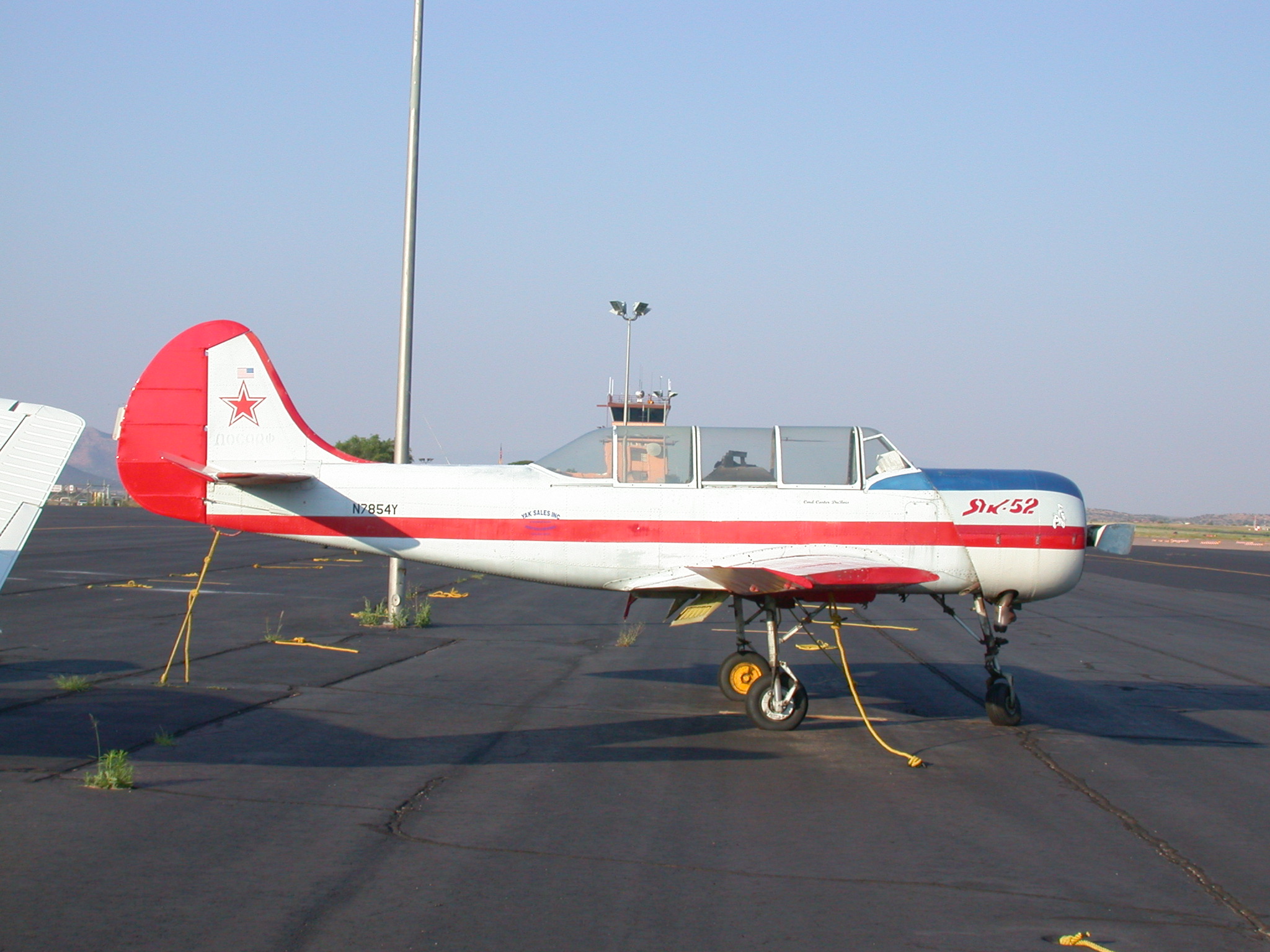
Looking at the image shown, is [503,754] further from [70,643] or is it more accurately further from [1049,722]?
[70,643]

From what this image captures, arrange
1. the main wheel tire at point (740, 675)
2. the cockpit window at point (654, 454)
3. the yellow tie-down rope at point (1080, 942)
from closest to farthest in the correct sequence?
the yellow tie-down rope at point (1080, 942), the cockpit window at point (654, 454), the main wheel tire at point (740, 675)

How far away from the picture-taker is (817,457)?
9.78m

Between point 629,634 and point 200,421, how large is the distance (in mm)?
7435

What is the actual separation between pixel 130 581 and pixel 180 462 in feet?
40.9

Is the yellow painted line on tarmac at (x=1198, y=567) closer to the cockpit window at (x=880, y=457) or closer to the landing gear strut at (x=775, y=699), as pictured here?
the cockpit window at (x=880, y=457)

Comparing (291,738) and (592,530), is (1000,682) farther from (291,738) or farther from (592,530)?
(291,738)

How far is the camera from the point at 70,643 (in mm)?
12117

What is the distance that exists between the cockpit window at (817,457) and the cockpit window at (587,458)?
1707 mm

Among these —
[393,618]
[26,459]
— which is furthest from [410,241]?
[26,459]

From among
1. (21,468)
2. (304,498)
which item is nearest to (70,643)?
(304,498)

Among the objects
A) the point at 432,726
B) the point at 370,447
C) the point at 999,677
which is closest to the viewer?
the point at 432,726

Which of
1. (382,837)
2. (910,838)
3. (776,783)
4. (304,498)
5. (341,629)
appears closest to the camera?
(382,837)

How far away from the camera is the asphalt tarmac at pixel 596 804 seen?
457cm

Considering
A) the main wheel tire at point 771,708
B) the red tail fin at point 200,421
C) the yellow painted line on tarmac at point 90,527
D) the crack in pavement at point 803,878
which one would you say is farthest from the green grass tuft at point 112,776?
the yellow painted line on tarmac at point 90,527
